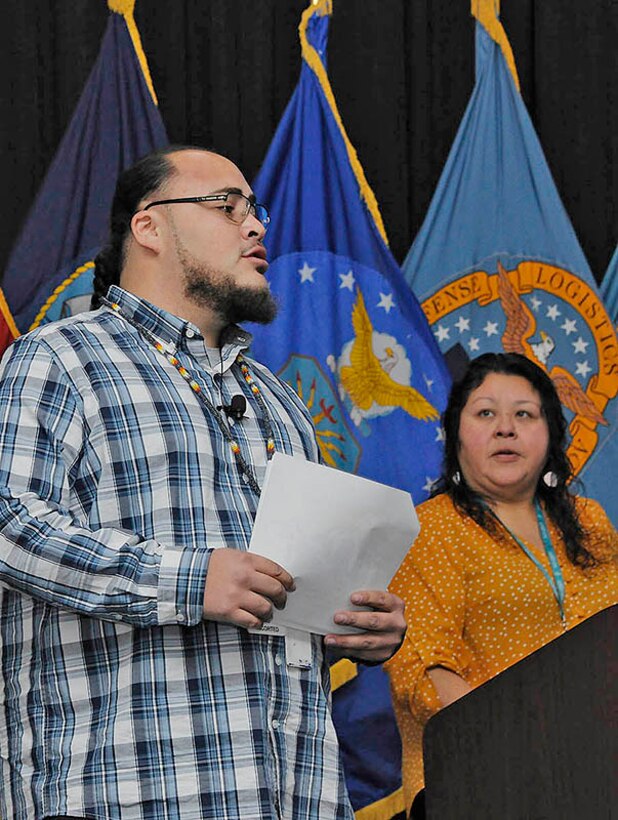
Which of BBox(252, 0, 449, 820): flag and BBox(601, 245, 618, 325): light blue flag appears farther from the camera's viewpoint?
BBox(601, 245, 618, 325): light blue flag

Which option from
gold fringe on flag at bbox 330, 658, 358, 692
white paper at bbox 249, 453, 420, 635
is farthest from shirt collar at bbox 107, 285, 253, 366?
gold fringe on flag at bbox 330, 658, 358, 692

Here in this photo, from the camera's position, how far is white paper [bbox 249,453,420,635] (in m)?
1.67

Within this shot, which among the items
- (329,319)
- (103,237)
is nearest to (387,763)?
(329,319)

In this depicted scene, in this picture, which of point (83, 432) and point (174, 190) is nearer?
point (83, 432)

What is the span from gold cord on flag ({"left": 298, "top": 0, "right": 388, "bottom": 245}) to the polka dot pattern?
A: 86 cm

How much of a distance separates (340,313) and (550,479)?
2.14ft

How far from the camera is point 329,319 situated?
10.4 feet

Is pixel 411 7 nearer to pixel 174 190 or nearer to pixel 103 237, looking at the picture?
pixel 103 237

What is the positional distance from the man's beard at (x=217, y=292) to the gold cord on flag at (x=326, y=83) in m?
1.29

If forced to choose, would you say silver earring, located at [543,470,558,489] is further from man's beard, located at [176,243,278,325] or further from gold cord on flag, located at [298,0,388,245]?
man's beard, located at [176,243,278,325]

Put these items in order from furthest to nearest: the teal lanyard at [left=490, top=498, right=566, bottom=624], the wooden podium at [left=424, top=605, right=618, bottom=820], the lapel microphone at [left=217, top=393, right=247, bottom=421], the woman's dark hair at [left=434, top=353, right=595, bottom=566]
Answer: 1. the woman's dark hair at [left=434, top=353, right=595, bottom=566]
2. the teal lanyard at [left=490, top=498, right=566, bottom=624]
3. the lapel microphone at [left=217, top=393, right=247, bottom=421]
4. the wooden podium at [left=424, top=605, right=618, bottom=820]

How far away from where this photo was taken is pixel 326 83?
3266mm

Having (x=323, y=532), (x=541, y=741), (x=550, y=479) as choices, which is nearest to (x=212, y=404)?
(x=323, y=532)

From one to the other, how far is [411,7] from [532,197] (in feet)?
1.83
